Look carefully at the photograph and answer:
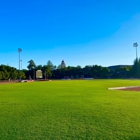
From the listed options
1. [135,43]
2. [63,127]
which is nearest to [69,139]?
[63,127]

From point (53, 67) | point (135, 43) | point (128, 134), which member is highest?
point (135, 43)

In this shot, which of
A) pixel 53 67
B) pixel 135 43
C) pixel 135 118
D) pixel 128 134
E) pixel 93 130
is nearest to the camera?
pixel 128 134

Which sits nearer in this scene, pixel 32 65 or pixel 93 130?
pixel 93 130

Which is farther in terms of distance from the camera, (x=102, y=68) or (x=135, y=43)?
(x=102, y=68)

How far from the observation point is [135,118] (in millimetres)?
6027

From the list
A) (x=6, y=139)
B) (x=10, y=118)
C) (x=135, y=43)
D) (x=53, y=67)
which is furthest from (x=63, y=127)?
(x=53, y=67)

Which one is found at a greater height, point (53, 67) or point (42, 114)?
point (53, 67)

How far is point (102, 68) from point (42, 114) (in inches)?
3431

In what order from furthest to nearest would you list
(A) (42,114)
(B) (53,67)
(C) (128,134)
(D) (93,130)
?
(B) (53,67) → (A) (42,114) → (D) (93,130) → (C) (128,134)

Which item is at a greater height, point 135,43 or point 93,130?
point 135,43

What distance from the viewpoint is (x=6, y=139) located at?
428 cm

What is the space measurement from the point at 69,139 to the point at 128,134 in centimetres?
164

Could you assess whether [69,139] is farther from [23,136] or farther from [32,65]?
[32,65]

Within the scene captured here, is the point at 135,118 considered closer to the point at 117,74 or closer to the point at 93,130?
the point at 93,130
